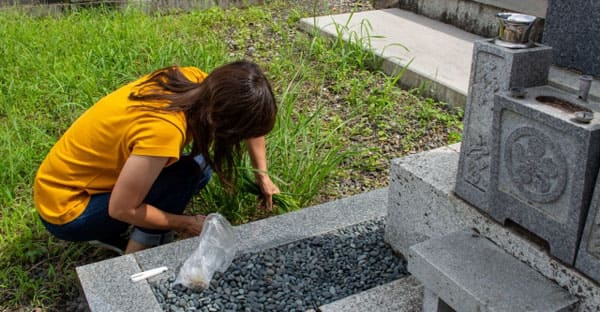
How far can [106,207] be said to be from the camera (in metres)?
2.31

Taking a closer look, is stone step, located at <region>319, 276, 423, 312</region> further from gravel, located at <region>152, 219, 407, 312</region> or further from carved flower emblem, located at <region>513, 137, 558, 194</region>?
carved flower emblem, located at <region>513, 137, 558, 194</region>

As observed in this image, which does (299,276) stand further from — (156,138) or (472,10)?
(472,10)

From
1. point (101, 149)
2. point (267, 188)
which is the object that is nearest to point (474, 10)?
point (267, 188)

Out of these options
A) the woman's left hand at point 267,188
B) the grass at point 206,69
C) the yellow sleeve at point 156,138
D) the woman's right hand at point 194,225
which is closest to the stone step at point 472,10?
the grass at point 206,69

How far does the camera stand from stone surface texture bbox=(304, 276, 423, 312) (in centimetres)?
200

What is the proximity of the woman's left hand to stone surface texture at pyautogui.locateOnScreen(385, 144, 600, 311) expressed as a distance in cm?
55

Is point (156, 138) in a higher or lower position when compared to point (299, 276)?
higher

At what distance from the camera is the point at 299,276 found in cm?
228

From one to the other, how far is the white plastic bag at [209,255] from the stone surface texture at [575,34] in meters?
1.31

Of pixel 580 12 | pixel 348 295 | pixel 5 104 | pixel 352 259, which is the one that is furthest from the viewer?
pixel 5 104

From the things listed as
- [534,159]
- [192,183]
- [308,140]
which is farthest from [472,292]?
[308,140]

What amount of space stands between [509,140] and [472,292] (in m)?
0.46

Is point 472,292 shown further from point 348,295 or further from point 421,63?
point 421,63

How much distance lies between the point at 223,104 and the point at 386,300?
83 cm
